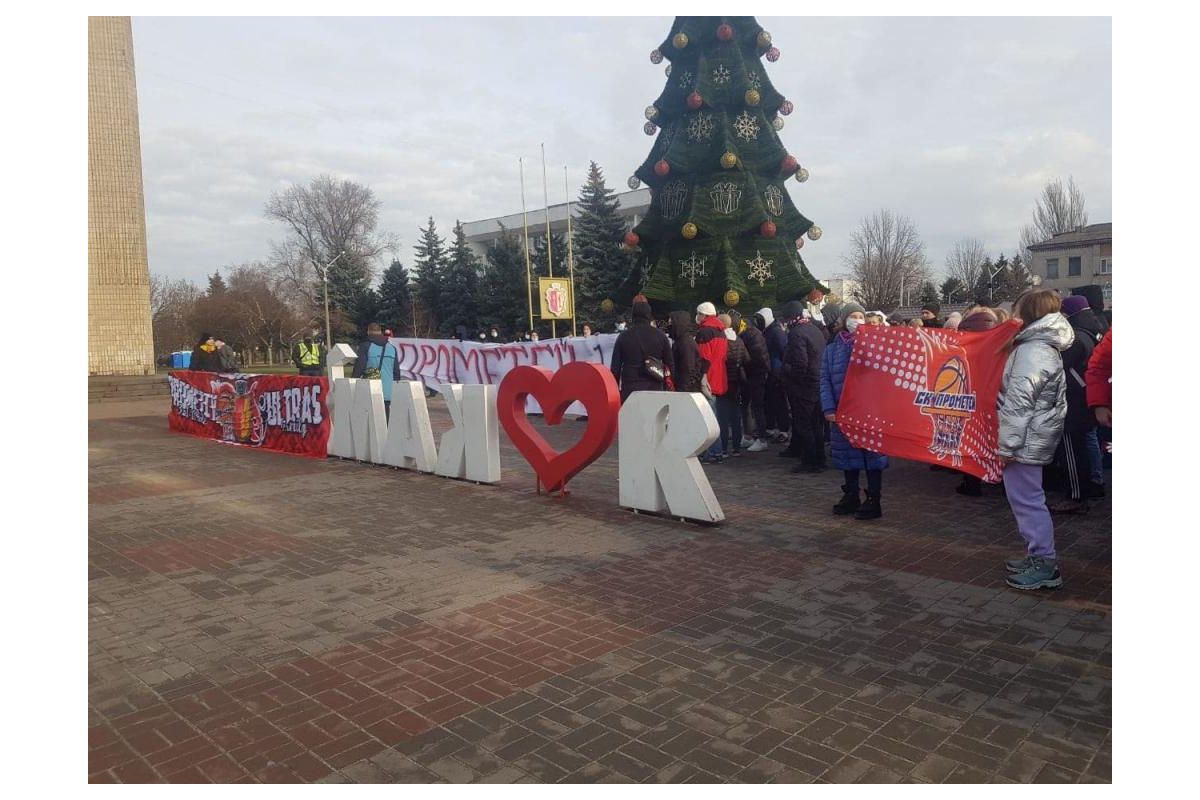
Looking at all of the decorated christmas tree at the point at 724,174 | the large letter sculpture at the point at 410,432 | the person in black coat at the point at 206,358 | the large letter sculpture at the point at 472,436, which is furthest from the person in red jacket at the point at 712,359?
the person in black coat at the point at 206,358

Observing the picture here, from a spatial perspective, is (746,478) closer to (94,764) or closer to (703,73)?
(94,764)

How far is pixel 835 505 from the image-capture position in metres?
7.70

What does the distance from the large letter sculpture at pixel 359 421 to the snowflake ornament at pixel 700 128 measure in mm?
14115

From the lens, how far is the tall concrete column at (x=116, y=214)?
27516 millimetres

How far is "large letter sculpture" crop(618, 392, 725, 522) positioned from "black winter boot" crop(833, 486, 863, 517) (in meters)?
1.08

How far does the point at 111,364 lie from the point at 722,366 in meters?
27.3

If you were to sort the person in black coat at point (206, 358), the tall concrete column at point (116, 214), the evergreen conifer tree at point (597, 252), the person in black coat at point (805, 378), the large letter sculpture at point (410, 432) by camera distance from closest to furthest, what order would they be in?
the person in black coat at point (805, 378) → the large letter sculpture at point (410, 432) → the person in black coat at point (206, 358) → the tall concrete column at point (116, 214) → the evergreen conifer tree at point (597, 252)

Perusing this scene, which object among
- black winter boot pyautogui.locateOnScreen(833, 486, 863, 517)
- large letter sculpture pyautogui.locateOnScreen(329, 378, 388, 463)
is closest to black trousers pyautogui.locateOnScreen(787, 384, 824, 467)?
black winter boot pyautogui.locateOnScreen(833, 486, 863, 517)

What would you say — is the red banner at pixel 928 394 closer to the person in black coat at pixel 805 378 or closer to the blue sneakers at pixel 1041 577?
the blue sneakers at pixel 1041 577

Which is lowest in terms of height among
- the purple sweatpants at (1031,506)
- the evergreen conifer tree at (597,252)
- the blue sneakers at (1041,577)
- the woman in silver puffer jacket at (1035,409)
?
the blue sneakers at (1041,577)

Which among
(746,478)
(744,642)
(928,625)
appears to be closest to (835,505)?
(746,478)

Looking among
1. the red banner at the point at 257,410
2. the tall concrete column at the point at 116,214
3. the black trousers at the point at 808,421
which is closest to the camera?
the black trousers at the point at 808,421

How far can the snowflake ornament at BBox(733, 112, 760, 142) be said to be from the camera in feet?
73.2

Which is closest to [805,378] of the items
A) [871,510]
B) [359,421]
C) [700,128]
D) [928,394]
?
[871,510]
